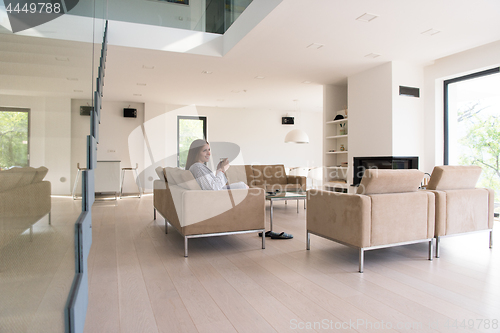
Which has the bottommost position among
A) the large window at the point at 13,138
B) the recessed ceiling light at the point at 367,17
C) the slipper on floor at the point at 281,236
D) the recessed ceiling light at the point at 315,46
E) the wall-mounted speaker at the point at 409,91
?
the slipper on floor at the point at 281,236

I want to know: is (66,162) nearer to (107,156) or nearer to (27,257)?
(27,257)

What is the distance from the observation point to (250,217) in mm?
3316

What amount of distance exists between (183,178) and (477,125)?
17.3 feet

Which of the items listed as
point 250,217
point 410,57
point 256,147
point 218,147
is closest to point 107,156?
point 218,147

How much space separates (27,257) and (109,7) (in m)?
5.20

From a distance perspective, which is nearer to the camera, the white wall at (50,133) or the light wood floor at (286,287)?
the white wall at (50,133)

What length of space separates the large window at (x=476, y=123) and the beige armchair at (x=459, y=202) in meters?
2.57

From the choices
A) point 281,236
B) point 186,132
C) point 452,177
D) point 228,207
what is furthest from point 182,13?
point 186,132

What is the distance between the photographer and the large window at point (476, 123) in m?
5.41

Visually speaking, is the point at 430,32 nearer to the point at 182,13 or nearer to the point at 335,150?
the point at 335,150

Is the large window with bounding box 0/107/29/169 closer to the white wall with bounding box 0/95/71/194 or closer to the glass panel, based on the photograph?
the white wall with bounding box 0/95/71/194

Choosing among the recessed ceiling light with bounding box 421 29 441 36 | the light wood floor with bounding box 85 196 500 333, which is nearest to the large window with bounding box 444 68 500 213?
the recessed ceiling light with bounding box 421 29 441 36

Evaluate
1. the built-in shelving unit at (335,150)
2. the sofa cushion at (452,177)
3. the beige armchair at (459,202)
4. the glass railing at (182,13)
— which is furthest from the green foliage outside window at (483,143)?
the glass railing at (182,13)

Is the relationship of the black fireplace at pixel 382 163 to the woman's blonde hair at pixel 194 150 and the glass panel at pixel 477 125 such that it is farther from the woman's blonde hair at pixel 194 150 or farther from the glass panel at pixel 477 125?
the woman's blonde hair at pixel 194 150
